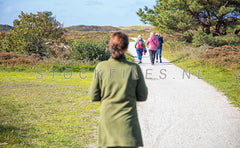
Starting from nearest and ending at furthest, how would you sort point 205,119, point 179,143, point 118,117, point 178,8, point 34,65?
point 118,117
point 179,143
point 205,119
point 34,65
point 178,8

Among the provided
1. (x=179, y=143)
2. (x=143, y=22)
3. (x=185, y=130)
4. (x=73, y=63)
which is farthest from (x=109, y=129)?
(x=143, y=22)

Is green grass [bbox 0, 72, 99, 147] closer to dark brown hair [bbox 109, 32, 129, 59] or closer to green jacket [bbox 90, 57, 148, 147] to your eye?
green jacket [bbox 90, 57, 148, 147]

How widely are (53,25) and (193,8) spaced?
12199 millimetres

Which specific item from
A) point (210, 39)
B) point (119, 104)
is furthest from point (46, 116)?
point (210, 39)

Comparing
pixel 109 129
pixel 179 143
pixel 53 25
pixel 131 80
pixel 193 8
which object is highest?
pixel 193 8

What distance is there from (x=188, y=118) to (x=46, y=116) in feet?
12.0

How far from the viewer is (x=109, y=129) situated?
278 cm

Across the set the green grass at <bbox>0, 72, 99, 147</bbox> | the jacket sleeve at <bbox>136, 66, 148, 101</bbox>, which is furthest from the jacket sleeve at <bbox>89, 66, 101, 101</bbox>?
the green grass at <bbox>0, 72, 99, 147</bbox>

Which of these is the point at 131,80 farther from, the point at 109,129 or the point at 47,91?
the point at 47,91

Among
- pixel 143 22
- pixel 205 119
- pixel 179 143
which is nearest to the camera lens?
pixel 179 143

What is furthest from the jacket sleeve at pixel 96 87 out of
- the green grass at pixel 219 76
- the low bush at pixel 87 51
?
the low bush at pixel 87 51

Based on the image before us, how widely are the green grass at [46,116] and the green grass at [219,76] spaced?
15.3 feet

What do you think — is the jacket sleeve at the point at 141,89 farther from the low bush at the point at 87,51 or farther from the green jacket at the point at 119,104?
the low bush at the point at 87,51

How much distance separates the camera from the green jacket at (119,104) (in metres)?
2.75
